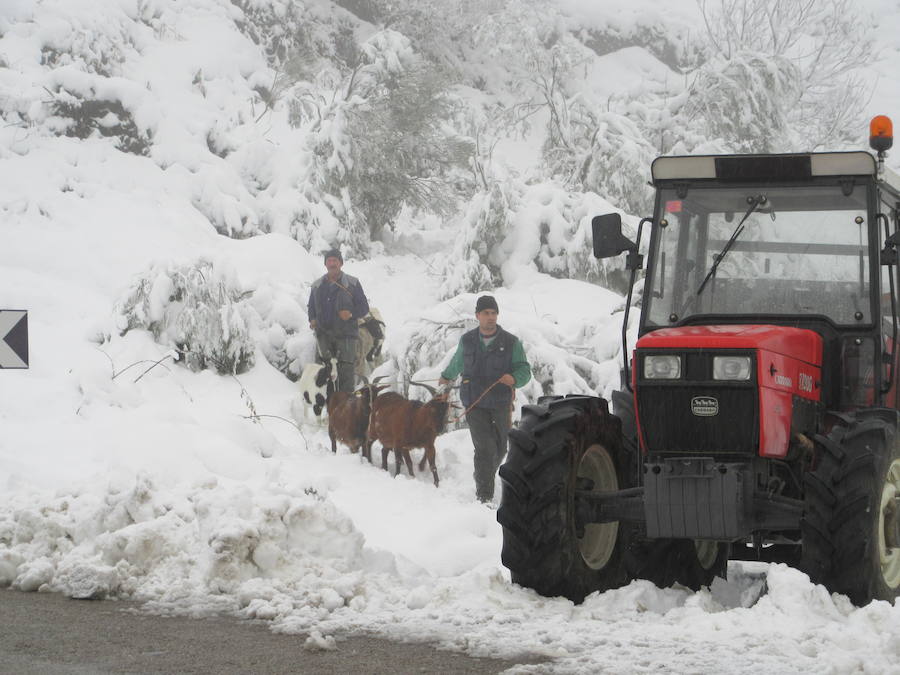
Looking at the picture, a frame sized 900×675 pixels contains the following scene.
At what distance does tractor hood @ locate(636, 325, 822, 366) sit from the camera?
580 cm

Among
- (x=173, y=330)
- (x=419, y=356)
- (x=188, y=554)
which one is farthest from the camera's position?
(x=173, y=330)

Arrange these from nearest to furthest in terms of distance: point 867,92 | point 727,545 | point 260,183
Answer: point 727,545, point 260,183, point 867,92

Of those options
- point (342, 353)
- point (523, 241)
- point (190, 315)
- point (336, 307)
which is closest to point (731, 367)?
point (336, 307)

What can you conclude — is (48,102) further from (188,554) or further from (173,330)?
(188,554)

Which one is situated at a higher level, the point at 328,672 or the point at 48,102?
the point at 48,102

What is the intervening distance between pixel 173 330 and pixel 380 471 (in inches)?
162

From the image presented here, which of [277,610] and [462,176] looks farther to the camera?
[462,176]

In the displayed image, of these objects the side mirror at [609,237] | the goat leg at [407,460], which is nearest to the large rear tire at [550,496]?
the side mirror at [609,237]

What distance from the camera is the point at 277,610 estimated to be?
19.2ft

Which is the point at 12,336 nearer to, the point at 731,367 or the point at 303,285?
the point at 731,367

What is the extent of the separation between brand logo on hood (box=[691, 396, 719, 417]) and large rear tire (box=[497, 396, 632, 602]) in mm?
611

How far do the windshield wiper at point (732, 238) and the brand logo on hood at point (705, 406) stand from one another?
1028mm

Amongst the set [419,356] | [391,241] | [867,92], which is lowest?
[419,356]

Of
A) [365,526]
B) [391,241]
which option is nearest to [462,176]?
[391,241]
